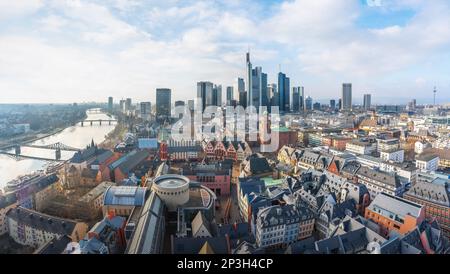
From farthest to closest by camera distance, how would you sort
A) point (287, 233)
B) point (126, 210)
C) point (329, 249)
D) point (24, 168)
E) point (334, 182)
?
point (24, 168) < point (334, 182) < point (126, 210) < point (287, 233) < point (329, 249)

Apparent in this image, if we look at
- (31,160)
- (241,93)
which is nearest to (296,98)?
(241,93)

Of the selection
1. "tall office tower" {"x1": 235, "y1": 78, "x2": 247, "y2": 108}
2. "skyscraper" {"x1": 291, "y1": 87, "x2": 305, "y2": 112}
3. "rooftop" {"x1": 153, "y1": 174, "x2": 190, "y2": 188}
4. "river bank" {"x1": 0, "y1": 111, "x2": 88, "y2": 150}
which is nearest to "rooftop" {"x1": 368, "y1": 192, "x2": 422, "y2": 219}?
"rooftop" {"x1": 153, "y1": 174, "x2": 190, "y2": 188}

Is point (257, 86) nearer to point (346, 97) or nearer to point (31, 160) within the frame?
point (346, 97)

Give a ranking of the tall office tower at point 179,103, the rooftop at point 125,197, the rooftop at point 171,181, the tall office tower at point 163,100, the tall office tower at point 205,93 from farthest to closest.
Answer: the tall office tower at point 179,103
the tall office tower at point 205,93
the tall office tower at point 163,100
the rooftop at point 171,181
the rooftop at point 125,197

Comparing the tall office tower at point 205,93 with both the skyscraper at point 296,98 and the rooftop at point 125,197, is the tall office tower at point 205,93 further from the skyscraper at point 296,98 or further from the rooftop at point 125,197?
the rooftop at point 125,197

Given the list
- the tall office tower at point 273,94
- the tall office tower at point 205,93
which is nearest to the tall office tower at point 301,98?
the tall office tower at point 273,94

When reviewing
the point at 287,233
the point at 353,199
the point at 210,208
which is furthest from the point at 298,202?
the point at 210,208
